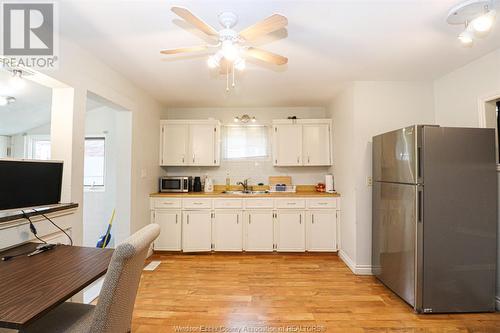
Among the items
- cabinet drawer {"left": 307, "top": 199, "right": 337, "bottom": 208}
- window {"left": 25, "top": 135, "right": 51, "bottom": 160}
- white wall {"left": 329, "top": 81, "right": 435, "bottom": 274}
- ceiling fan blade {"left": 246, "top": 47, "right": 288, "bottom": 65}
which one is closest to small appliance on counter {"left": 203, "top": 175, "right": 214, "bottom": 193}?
cabinet drawer {"left": 307, "top": 199, "right": 337, "bottom": 208}

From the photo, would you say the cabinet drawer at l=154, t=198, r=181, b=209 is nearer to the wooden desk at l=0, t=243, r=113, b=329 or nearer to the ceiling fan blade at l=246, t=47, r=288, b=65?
the wooden desk at l=0, t=243, r=113, b=329

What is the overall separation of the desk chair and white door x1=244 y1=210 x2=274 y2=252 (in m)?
2.26

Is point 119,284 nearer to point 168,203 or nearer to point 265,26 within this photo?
point 265,26

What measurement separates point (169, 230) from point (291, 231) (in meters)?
1.82

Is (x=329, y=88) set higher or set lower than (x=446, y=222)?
higher

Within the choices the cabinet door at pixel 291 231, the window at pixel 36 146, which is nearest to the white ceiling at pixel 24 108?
the window at pixel 36 146

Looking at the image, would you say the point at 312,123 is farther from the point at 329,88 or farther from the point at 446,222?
the point at 446,222

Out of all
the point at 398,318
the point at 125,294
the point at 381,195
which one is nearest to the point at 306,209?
the point at 381,195

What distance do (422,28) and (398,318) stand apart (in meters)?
2.40

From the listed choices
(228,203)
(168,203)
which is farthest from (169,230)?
(228,203)

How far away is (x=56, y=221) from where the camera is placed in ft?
5.90

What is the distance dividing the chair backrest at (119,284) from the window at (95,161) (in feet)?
10.8

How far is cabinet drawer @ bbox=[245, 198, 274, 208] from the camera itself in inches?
132

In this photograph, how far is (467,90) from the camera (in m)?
2.40
